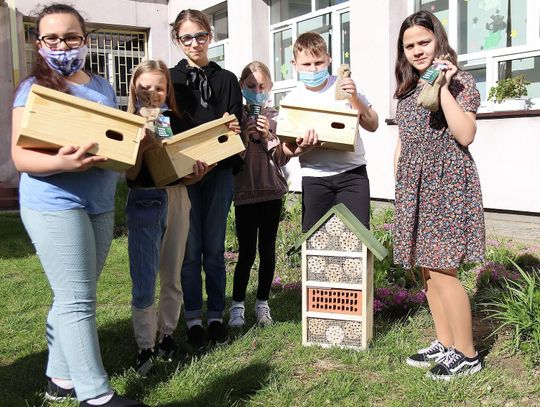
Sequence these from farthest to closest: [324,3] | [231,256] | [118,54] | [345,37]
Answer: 1. [118,54]
2. [324,3]
3. [345,37]
4. [231,256]

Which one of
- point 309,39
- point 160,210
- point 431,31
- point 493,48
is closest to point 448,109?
point 431,31

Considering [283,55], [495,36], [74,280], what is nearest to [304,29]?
[283,55]

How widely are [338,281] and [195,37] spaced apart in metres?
1.64

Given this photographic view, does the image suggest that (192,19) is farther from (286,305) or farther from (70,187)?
(286,305)

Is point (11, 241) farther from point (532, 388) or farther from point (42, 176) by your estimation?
point (532, 388)

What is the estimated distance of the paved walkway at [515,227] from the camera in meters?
5.29

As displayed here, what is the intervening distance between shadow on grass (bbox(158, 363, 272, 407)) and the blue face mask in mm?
1647

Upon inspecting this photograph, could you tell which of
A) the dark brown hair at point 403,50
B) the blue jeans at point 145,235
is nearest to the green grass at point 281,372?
the blue jeans at point 145,235

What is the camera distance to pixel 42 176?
91.8 inches

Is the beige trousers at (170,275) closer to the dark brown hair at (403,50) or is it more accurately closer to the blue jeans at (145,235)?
the blue jeans at (145,235)

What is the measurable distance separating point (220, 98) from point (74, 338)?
1591mm

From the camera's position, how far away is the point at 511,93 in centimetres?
604

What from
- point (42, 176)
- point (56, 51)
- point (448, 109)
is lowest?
point (42, 176)

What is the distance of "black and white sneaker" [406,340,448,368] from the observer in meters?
3.10
